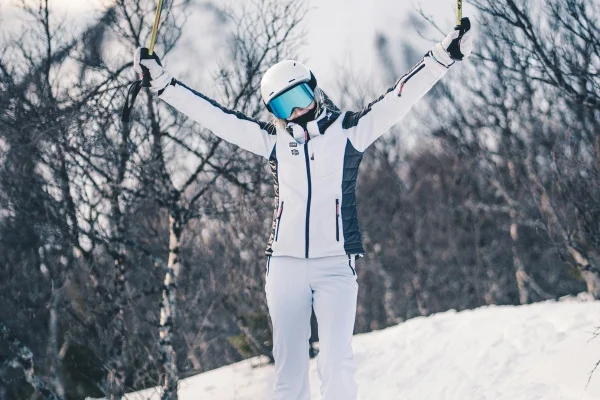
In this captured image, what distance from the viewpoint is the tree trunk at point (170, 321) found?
8328mm

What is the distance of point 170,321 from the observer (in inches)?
334

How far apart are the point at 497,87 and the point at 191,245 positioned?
8.31 m

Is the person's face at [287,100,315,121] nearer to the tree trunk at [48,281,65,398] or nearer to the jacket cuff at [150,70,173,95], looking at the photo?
the jacket cuff at [150,70,173,95]

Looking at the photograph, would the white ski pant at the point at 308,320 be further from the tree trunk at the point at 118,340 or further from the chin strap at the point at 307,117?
the tree trunk at the point at 118,340

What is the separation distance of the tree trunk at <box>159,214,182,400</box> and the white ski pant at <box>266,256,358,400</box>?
528cm

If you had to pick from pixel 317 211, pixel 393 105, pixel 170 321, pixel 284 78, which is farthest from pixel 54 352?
pixel 393 105

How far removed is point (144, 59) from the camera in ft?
11.6

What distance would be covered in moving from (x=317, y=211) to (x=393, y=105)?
2.04 ft

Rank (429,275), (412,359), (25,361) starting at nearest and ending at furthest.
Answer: (25,361), (412,359), (429,275)

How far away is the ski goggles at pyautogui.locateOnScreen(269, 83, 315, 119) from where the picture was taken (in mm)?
3316

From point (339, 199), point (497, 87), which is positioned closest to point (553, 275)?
point (497, 87)

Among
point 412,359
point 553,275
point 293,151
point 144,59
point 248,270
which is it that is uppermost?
point 553,275

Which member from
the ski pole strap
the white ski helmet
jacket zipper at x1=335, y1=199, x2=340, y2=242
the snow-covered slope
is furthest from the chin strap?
the snow-covered slope

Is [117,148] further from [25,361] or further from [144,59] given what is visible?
[144,59]
